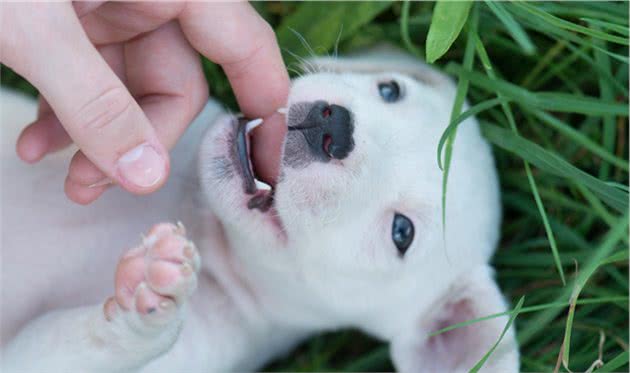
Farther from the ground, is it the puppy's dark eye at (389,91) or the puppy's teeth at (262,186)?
the puppy's dark eye at (389,91)

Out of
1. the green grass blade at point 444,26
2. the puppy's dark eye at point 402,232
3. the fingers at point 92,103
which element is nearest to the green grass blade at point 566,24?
the green grass blade at point 444,26

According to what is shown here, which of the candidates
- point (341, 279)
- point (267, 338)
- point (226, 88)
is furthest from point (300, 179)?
point (226, 88)

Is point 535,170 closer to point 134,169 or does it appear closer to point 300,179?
point 300,179

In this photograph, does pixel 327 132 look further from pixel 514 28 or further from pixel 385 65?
pixel 385 65

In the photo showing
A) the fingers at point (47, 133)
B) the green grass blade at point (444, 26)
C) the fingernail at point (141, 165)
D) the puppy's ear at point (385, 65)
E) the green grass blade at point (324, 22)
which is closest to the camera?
the fingernail at point (141, 165)

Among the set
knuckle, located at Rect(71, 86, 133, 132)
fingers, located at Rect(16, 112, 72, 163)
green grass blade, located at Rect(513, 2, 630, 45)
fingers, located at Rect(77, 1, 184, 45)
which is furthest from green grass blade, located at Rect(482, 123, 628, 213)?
fingers, located at Rect(16, 112, 72, 163)

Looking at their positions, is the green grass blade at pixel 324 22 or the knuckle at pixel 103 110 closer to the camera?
the knuckle at pixel 103 110

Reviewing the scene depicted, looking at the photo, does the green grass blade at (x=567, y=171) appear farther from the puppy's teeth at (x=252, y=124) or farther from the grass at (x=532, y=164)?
the puppy's teeth at (x=252, y=124)
